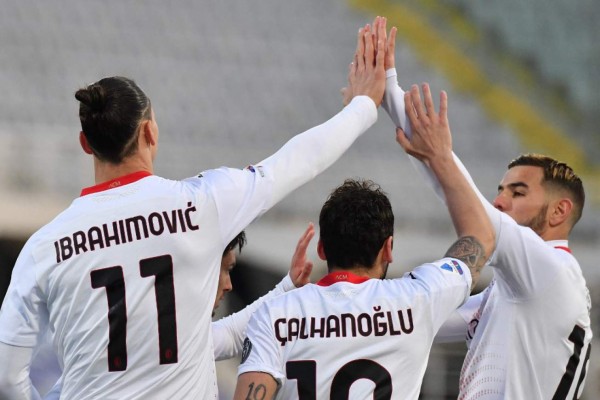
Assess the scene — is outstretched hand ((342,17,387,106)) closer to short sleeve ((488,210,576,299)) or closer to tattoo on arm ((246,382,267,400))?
short sleeve ((488,210,576,299))

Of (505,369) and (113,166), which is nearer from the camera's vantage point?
(113,166)

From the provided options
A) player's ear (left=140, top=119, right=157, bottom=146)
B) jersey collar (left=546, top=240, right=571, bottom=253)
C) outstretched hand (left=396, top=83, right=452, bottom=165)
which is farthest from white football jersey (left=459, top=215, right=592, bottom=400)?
player's ear (left=140, top=119, right=157, bottom=146)

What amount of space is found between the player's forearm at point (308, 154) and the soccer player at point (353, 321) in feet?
0.50

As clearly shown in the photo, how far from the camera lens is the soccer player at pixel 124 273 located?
280cm

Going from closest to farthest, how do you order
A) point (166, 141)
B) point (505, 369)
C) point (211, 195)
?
point (211, 195), point (505, 369), point (166, 141)

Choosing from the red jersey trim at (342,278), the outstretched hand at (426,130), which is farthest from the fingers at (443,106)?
the red jersey trim at (342,278)

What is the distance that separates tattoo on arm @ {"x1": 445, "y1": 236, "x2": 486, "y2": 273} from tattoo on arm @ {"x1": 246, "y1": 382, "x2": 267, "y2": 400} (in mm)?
742

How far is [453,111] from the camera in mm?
11234

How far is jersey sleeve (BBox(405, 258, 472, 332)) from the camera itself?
2.98 m

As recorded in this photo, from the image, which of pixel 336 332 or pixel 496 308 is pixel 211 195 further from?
pixel 496 308

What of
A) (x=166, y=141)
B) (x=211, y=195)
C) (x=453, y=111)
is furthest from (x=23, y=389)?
(x=453, y=111)

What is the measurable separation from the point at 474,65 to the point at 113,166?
30.5 feet

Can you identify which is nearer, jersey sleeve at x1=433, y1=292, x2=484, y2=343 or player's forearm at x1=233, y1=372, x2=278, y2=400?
player's forearm at x1=233, y1=372, x2=278, y2=400

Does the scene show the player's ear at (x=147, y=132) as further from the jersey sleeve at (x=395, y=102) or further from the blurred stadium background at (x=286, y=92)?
the blurred stadium background at (x=286, y=92)
